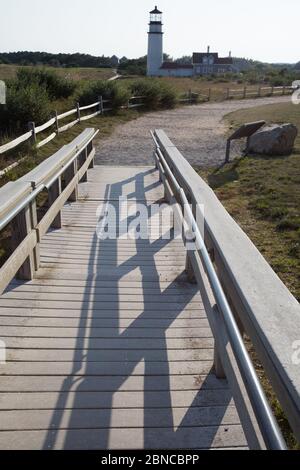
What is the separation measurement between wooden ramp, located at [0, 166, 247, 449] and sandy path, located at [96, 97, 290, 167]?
865 centimetres

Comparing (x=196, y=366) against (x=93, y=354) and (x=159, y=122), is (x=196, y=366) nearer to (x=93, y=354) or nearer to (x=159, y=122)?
(x=93, y=354)

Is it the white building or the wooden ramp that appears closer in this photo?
the wooden ramp

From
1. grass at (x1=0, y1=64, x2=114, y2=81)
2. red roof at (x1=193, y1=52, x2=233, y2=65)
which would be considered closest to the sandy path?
grass at (x1=0, y1=64, x2=114, y2=81)

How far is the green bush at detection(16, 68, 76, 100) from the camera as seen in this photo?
19688 millimetres

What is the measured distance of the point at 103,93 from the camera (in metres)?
23.0

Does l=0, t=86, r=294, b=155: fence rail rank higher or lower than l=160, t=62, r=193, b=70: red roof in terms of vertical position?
lower

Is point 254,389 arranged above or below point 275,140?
above

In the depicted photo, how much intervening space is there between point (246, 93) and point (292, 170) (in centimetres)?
2991

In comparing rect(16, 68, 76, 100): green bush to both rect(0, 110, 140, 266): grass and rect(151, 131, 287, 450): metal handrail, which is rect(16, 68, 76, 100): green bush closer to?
rect(0, 110, 140, 266): grass

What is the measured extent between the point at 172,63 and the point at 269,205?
229ft

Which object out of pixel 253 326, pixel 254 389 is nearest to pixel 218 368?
pixel 253 326

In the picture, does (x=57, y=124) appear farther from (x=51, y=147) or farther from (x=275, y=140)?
(x=275, y=140)

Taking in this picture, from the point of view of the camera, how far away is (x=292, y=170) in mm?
10625
